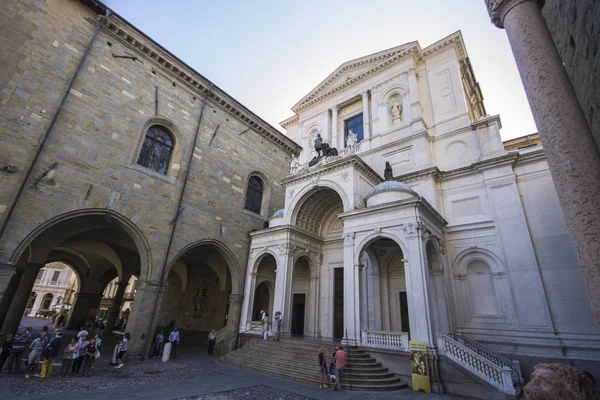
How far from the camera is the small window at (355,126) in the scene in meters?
20.2

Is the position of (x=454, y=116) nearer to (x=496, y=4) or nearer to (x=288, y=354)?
(x=496, y=4)

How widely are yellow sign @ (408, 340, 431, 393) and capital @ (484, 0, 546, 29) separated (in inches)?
352

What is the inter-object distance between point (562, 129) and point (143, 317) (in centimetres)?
1385

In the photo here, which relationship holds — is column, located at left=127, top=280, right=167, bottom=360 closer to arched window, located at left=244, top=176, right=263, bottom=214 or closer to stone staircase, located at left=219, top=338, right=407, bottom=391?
stone staircase, located at left=219, top=338, right=407, bottom=391

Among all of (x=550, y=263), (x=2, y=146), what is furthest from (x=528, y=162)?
(x=2, y=146)

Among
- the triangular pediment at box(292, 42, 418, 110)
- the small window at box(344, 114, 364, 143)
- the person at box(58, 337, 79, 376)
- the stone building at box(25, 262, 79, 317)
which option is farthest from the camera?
the stone building at box(25, 262, 79, 317)

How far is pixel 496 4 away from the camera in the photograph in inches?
159

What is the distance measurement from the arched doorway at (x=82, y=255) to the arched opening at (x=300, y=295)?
330 inches

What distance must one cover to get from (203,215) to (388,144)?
11235 mm

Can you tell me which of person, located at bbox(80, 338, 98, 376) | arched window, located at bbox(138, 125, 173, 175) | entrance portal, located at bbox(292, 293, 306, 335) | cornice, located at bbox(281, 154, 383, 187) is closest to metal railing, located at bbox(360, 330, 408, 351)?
entrance portal, located at bbox(292, 293, 306, 335)

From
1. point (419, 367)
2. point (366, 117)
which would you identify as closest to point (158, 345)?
point (419, 367)

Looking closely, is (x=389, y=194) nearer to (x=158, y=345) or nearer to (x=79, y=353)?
(x=158, y=345)

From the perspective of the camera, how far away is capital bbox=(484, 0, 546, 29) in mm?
3834

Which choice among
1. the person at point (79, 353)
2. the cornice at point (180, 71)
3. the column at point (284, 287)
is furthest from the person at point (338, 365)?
the cornice at point (180, 71)
